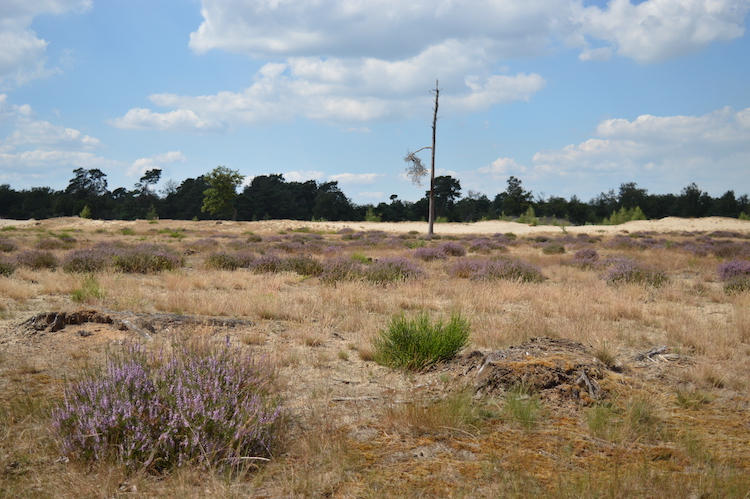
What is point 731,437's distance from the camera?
3.54 meters

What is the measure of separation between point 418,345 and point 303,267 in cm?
807

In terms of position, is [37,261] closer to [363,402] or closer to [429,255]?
[429,255]

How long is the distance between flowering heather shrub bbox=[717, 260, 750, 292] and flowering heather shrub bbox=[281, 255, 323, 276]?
374 inches

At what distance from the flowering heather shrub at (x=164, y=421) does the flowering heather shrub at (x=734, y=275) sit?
428 inches

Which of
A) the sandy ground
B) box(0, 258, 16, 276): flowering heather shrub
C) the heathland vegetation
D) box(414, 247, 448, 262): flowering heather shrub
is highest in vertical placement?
the sandy ground

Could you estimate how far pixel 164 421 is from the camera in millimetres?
3057

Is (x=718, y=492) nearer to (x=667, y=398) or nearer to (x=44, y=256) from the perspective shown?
(x=667, y=398)

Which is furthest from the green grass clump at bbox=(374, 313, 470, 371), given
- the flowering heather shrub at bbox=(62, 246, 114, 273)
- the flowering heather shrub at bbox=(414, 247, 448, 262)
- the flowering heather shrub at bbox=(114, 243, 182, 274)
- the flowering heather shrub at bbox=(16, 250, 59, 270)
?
the flowering heather shrub at bbox=(414, 247, 448, 262)

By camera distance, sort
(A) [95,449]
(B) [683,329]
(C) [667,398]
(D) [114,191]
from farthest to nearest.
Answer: (D) [114,191] < (B) [683,329] < (C) [667,398] < (A) [95,449]

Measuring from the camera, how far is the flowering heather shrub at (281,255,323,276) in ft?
42.3

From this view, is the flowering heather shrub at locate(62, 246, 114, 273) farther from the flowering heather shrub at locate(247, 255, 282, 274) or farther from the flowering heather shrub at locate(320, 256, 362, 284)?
the flowering heather shrub at locate(320, 256, 362, 284)

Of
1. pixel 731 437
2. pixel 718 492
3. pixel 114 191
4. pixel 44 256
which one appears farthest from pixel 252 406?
pixel 114 191

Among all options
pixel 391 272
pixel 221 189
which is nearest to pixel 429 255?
pixel 391 272

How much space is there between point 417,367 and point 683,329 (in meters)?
4.15
